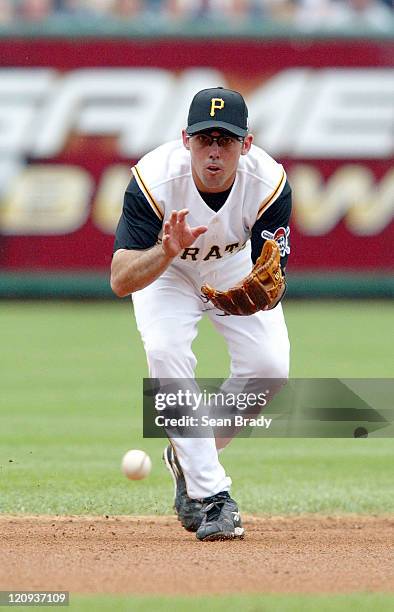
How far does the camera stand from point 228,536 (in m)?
5.94

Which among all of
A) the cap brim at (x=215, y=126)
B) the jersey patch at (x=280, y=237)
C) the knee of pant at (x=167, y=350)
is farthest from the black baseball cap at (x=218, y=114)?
the knee of pant at (x=167, y=350)

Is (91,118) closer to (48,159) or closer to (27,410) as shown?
(48,159)

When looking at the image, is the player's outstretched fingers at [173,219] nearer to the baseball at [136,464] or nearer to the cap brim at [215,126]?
the cap brim at [215,126]

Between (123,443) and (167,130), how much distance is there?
29.2 ft

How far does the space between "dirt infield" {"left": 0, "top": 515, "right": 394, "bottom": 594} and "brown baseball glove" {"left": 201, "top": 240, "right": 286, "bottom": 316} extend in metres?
1.05

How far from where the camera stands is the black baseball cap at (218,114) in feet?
18.5

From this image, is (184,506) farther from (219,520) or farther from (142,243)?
(142,243)

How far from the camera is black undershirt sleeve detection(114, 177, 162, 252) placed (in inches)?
227

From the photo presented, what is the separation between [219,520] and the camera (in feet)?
19.4

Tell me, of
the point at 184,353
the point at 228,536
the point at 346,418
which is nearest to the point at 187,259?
the point at 184,353

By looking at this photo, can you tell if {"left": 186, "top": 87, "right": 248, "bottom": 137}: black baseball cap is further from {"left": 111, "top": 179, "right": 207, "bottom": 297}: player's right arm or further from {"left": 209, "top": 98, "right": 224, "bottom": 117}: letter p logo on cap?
{"left": 111, "top": 179, "right": 207, "bottom": 297}: player's right arm

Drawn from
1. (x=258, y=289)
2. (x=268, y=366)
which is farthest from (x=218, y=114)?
(x=268, y=366)

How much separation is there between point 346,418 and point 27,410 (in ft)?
7.83
